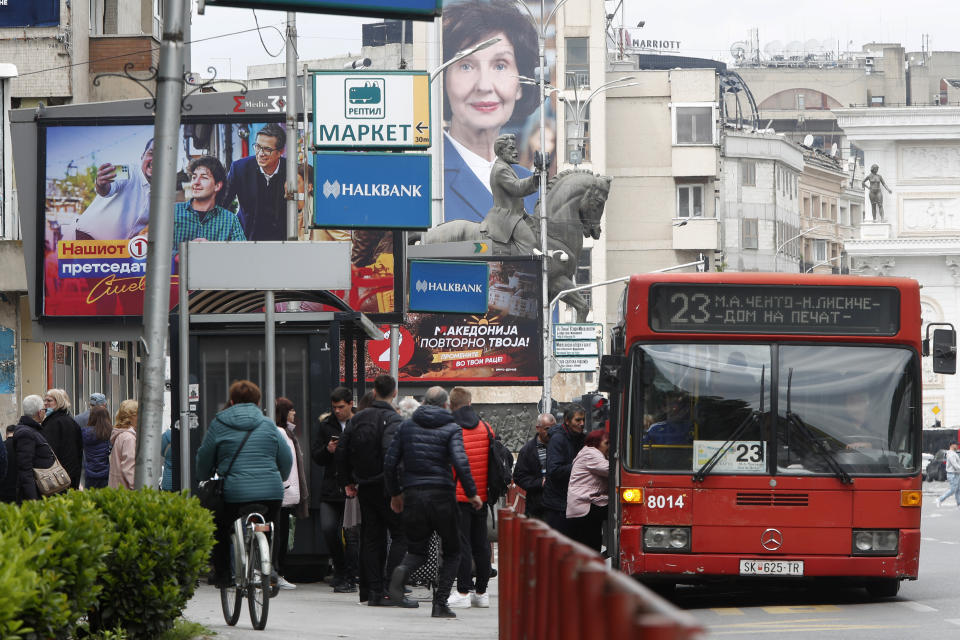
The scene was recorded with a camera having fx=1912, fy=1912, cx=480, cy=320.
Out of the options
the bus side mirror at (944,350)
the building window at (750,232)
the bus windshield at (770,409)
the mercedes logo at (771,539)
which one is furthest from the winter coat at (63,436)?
the building window at (750,232)

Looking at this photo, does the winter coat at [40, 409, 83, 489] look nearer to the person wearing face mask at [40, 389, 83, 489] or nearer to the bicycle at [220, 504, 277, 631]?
the person wearing face mask at [40, 389, 83, 489]

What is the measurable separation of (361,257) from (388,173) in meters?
5.73

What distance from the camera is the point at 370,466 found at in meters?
14.8

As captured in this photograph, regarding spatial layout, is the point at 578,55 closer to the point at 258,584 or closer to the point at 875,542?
the point at 875,542

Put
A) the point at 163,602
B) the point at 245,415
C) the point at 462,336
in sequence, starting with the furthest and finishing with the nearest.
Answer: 1. the point at 462,336
2. the point at 245,415
3. the point at 163,602

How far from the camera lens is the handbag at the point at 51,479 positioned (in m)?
15.7

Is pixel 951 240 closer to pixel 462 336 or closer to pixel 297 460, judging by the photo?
pixel 462 336

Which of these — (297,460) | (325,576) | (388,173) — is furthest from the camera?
(388,173)

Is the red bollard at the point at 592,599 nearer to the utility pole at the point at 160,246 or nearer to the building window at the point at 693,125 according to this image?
the utility pole at the point at 160,246

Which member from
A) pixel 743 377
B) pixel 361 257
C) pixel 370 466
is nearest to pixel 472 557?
pixel 370 466

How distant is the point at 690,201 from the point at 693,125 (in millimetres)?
3667

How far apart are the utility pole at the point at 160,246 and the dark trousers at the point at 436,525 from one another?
2671 millimetres

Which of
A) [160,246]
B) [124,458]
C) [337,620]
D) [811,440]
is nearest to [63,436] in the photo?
[124,458]

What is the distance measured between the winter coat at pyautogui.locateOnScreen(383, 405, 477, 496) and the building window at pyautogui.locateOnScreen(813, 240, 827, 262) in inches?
4225
